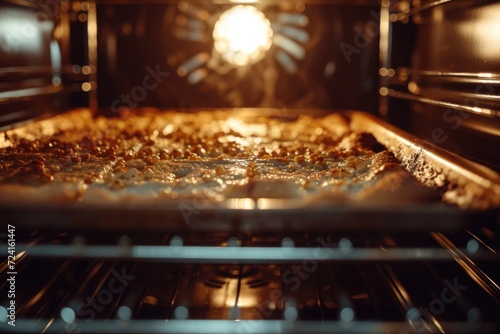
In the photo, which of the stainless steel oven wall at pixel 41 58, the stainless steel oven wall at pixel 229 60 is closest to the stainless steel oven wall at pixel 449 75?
the stainless steel oven wall at pixel 229 60

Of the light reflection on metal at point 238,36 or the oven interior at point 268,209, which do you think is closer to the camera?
the oven interior at point 268,209

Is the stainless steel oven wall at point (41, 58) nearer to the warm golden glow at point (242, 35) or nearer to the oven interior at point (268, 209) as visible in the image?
the oven interior at point (268, 209)

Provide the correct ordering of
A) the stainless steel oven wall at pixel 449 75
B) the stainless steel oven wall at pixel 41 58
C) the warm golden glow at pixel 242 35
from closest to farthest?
the stainless steel oven wall at pixel 449 75, the stainless steel oven wall at pixel 41 58, the warm golden glow at pixel 242 35

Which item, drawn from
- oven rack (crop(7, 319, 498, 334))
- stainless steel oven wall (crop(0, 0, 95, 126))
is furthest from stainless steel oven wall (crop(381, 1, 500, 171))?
stainless steel oven wall (crop(0, 0, 95, 126))

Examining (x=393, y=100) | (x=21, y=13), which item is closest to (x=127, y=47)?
(x=21, y=13)

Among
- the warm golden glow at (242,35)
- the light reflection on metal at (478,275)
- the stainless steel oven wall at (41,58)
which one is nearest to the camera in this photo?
the light reflection on metal at (478,275)

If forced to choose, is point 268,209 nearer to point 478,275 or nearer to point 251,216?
point 251,216
